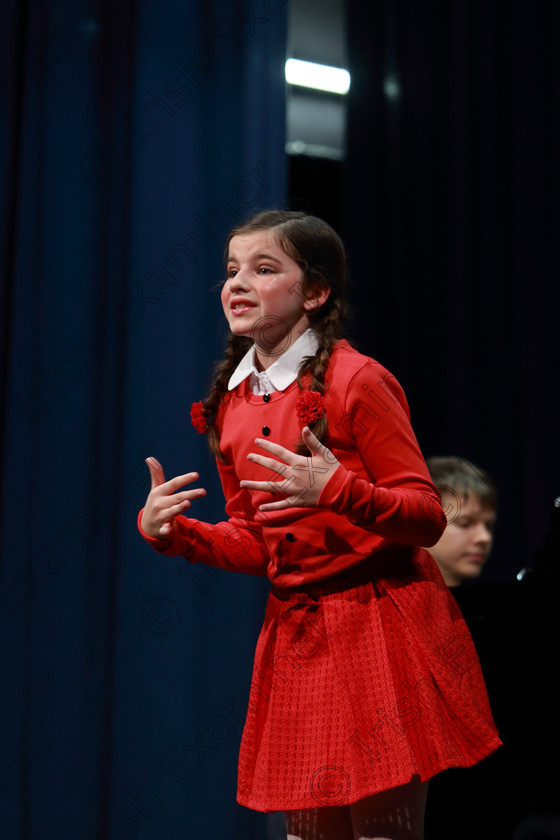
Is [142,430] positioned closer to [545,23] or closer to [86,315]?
[86,315]

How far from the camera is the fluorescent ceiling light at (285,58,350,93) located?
2533 mm

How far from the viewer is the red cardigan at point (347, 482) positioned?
112 centimetres

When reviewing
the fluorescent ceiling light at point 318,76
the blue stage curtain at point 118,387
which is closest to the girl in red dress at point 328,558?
the blue stage curtain at point 118,387

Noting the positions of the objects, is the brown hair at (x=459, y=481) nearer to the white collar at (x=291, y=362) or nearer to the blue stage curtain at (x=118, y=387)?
the blue stage curtain at (x=118, y=387)

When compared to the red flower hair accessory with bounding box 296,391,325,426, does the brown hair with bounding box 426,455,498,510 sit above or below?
below

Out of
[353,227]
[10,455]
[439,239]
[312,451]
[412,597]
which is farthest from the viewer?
[439,239]

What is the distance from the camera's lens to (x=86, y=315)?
6.88ft

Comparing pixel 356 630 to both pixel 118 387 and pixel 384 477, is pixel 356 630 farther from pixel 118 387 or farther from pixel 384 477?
pixel 118 387

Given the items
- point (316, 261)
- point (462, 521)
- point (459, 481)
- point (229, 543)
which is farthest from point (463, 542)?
point (316, 261)

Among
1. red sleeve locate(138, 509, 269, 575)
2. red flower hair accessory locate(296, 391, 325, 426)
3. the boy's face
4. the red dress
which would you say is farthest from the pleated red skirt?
the boy's face

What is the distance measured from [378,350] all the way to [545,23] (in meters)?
1.28

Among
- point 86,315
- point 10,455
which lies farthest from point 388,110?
point 10,455

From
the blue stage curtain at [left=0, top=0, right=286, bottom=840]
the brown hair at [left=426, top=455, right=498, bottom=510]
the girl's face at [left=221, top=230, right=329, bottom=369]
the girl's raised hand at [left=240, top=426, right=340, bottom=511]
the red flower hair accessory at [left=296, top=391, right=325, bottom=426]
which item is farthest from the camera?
the brown hair at [left=426, top=455, right=498, bottom=510]

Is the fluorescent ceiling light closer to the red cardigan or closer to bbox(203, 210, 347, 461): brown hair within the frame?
bbox(203, 210, 347, 461): brown hair
